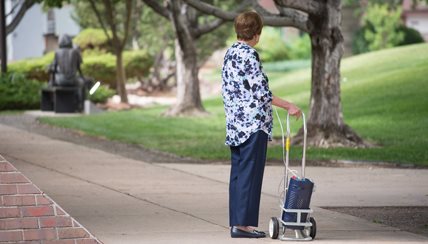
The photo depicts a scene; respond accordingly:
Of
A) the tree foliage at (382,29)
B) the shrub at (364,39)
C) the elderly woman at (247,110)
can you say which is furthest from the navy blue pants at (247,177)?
the tree foliage at (382,29)

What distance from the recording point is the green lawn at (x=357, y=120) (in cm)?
2005

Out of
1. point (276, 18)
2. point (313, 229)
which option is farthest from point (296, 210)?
point (276, 18)

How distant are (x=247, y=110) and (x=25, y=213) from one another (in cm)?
217

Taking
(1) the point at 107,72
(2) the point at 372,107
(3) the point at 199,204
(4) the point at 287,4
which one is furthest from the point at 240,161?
(1) the point at 107,72

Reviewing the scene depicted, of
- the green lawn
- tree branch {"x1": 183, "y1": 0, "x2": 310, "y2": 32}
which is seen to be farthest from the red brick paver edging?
tree branch {"x1": 183, "y1": 0, "x2": 310, "y2": 32}

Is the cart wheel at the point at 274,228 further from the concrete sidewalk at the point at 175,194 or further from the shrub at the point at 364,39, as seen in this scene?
the shrub at the point at 364,39

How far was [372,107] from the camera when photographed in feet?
95.9

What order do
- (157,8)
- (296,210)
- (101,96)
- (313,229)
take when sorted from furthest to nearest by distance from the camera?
(101,96), (157,8), (313,229), (296,210)

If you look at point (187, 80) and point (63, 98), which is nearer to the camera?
point (187, 80)

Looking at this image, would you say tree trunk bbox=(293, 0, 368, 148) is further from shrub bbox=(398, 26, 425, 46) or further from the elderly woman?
shrub bbox=(398, 26, 425, 46)

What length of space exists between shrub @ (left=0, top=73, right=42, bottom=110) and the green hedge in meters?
7.80

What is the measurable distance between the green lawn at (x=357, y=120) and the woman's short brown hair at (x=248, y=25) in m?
8.51

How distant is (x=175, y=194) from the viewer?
13969 millimetres

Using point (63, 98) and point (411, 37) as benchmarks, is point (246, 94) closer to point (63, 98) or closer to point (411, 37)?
point (63, 98)
